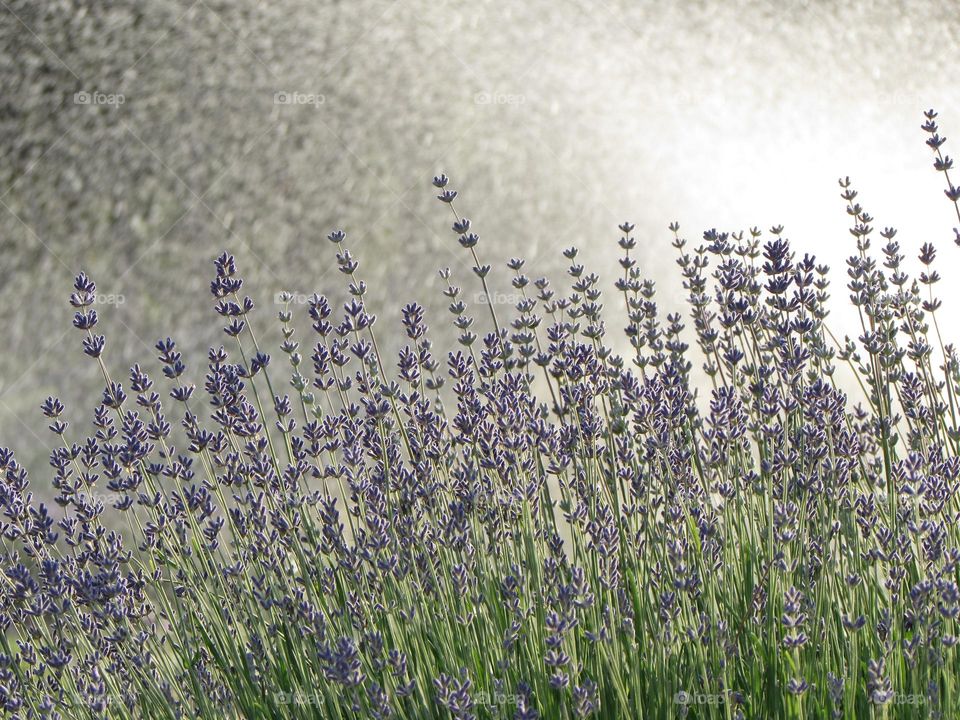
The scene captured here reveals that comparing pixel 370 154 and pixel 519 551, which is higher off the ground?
pixel 370 154

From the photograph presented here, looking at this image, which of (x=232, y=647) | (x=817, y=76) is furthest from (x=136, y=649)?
(x=817, y=76)

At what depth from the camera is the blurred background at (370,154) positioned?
21.0ft

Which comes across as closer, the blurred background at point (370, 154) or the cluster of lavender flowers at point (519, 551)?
the cluster of lavender flowers at point (519, 551)

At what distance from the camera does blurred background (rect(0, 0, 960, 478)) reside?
6.39m

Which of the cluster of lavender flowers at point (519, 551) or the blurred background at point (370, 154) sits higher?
the blurred background at point (370, 154)

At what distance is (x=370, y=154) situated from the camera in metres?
6.86

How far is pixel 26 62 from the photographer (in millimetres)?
6895

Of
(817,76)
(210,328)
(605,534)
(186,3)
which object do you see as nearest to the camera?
(605,534)

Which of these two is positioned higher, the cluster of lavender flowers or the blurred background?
the blurred background

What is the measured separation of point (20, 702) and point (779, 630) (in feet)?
4.47

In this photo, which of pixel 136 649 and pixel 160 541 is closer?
pixel 136 649

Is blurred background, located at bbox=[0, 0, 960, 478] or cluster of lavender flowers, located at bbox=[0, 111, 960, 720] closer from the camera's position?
cluster of lavender flowers, located at bbox=[0, 111, 960, 720]

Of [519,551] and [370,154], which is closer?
[519,551]

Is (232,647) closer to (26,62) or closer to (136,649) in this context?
(136,649)
